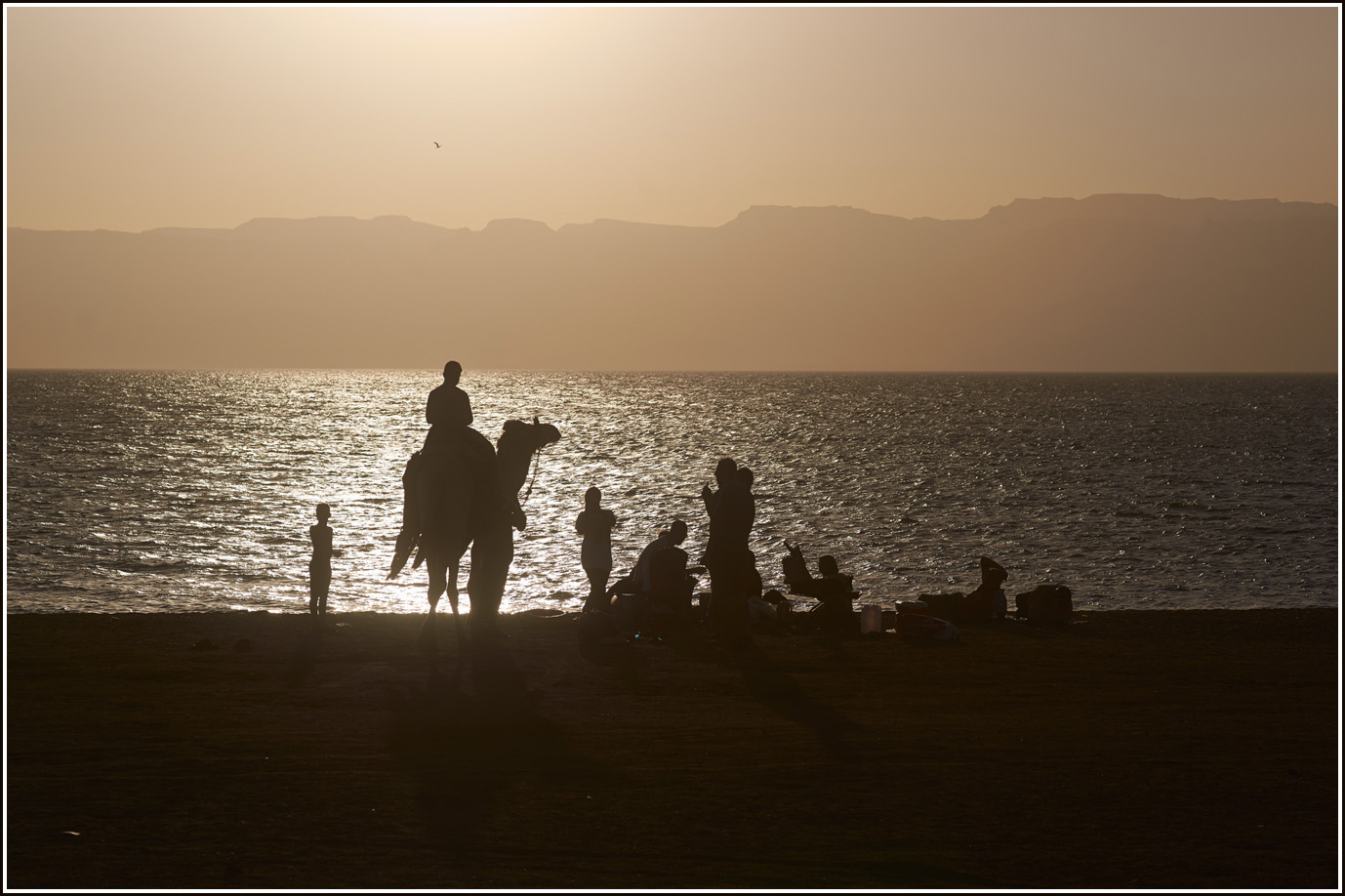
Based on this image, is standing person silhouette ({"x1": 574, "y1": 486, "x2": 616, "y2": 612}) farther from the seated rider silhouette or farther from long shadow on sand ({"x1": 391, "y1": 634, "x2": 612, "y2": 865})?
long shadow on sand ({"x1": 391, "y1": 634, "x2": 612, "y2": 865})

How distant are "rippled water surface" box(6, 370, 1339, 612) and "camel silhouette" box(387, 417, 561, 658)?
438 inches

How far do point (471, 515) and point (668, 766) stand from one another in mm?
5449

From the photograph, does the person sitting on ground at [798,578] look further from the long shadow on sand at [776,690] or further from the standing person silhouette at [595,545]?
the standing person silhouette at [595,545]

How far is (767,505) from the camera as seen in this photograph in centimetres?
5156

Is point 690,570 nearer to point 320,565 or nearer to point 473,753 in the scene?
point 320,565

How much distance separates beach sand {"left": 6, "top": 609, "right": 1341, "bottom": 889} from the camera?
6812mm

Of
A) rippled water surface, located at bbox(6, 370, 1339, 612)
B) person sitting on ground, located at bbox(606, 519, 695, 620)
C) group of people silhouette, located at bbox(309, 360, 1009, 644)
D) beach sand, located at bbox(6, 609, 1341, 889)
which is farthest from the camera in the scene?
rippled water surface, located at bbox(6, 370, 1339, 612)

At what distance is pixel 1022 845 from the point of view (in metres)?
7.18

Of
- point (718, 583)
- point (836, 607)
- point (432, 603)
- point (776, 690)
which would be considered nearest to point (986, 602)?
point (836, 607)

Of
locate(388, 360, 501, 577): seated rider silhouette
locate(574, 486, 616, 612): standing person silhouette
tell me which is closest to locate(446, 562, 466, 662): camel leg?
locate(388, 360, 501, 577): seated rider silhouette

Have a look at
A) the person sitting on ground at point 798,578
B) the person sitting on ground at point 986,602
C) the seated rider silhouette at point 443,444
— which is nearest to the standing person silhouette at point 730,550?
the person sitting on ground at point 798,578

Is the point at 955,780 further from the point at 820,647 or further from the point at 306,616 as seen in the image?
the point at 306,616

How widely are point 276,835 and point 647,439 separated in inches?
3656

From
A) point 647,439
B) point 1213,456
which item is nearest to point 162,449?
point 647,439
